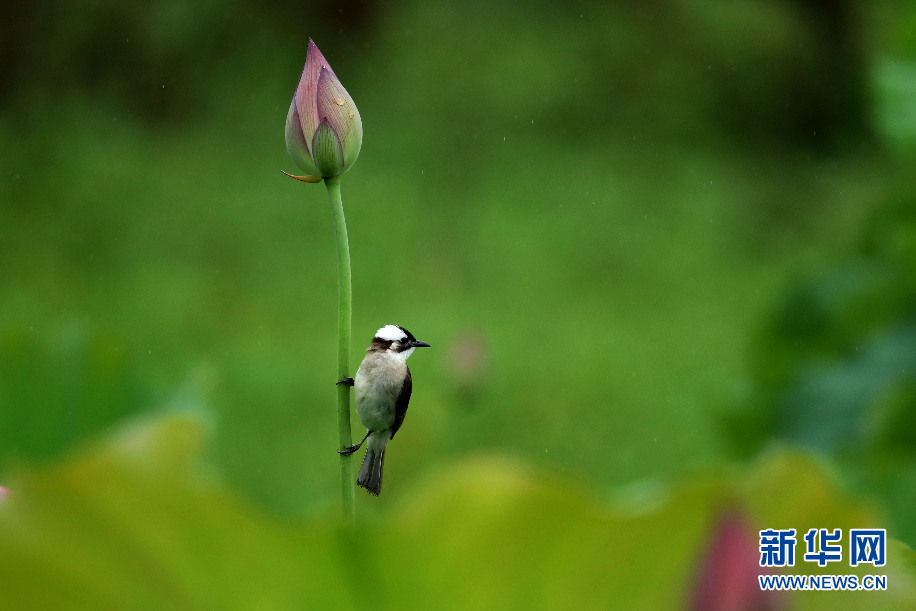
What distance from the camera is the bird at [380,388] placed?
0.81 feet

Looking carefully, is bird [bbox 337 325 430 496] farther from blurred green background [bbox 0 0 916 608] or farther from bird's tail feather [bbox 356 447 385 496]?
blurred green background [bbox 0 0 916 608]

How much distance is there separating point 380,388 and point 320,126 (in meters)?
0.06

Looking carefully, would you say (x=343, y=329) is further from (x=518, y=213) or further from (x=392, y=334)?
(x=518, y=213)

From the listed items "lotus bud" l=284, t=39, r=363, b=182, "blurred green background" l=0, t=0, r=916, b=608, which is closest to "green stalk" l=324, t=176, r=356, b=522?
"lotus bud" l=284, t=39, r=363, b=182

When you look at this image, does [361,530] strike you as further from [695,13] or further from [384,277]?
[695,13]

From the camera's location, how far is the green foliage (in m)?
0.17

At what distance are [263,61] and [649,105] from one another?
0.98 m

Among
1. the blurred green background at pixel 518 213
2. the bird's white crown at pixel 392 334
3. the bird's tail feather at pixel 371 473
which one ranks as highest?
the blurred green background at pixel 518 213

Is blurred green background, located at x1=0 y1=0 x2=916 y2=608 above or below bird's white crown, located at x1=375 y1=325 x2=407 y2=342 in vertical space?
above

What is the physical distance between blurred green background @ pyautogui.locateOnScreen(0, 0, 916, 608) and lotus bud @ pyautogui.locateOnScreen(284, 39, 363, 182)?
28.5 inches

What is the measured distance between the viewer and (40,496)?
177 millimetres

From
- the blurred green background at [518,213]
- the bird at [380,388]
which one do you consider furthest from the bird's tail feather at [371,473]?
the blurred green background at [518,213]

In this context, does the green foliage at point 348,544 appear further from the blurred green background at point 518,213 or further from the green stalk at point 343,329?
the blurred green background at point 518,213

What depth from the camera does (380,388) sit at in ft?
0.81
